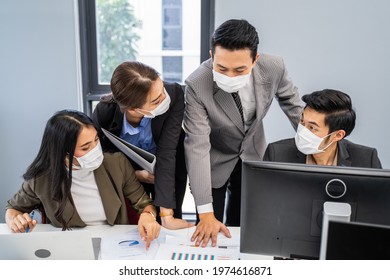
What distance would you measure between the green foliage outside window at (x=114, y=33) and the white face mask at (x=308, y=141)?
5.34ft

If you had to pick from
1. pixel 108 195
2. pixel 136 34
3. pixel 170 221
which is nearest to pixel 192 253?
pixel 170 221

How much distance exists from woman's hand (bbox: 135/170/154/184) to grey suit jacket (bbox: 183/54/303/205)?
191 millimetres

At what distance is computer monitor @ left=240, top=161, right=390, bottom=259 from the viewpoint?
0.91m

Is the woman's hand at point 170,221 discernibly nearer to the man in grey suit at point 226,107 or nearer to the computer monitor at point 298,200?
the man in grey suit at point 226,107

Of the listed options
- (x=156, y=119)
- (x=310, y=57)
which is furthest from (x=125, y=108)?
(x=310, y=57)

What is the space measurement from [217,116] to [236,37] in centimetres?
36

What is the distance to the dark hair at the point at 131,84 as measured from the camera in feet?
4.51

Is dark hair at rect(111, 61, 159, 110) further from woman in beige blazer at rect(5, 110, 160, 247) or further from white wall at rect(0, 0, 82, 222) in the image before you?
white wall at rect(0, 0, 82, 222)

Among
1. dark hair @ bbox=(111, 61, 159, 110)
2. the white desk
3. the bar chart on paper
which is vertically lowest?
the white desk

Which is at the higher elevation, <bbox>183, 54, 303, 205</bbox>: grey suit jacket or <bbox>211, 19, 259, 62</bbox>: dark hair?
<bbox>211, 19, 259, 62</bbox>: dark hair

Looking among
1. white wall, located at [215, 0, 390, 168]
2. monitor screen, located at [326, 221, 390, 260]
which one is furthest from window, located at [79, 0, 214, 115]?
monitor screen, located at [326, 221, 390, 260]

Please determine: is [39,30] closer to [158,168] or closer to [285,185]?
[158,168]

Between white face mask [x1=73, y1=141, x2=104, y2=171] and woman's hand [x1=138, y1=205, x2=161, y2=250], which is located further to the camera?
white face mask [x1=73, y1=141, x2=104, y2=171]
